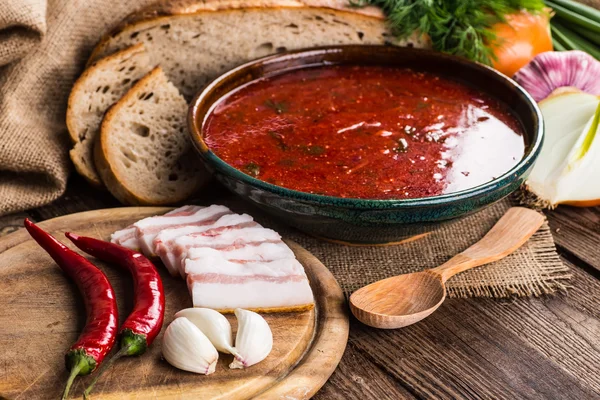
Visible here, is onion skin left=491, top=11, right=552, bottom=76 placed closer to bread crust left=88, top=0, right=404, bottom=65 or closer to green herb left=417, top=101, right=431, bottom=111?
green herb left=417, top=101, right=431, bottom=111

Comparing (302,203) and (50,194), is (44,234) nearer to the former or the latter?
(50,194)

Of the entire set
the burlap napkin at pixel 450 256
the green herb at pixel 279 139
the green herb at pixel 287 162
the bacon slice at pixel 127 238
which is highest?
the green herb at pixel 279 139

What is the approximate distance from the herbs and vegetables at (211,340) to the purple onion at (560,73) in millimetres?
2081

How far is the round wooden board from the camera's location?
2.02 meters

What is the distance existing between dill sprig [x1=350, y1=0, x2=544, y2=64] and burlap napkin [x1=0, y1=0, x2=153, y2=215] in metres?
1.25

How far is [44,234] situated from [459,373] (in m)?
1.51

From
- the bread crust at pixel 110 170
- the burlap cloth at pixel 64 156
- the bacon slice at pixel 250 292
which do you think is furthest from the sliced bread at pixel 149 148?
the bacon slice at pixel 250 292

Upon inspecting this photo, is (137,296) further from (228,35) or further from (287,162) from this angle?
(228,35)

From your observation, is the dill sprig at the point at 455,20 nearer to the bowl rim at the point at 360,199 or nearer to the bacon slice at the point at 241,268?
the bowl rim at the point at 360,199

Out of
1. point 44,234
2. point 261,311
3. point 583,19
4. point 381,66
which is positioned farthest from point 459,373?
point 583,19

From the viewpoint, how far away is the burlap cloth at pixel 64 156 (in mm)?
2707

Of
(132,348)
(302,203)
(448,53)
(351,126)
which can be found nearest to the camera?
(132,348)

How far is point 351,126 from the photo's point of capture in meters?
2.98

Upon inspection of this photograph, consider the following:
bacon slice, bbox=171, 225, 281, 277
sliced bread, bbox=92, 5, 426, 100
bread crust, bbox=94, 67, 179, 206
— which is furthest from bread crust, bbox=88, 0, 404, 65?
bacon slice, bbox=171, 225, 281, 277
